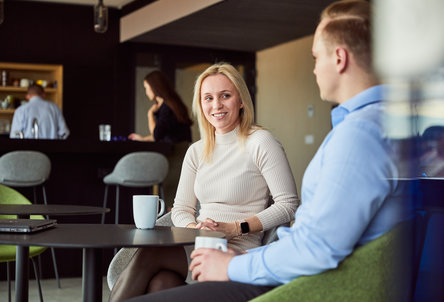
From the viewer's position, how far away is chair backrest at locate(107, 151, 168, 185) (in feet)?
16.5

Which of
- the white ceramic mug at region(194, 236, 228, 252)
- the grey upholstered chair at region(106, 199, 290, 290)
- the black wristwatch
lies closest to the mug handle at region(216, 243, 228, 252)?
the white ceramic mug at region(194, 236, 228, 252)

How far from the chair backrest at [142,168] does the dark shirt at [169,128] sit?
347mm

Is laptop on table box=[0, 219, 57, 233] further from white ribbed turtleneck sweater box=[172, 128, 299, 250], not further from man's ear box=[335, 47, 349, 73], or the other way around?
man's ear box=[335, 47, 349, 73]

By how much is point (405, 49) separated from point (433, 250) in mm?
371

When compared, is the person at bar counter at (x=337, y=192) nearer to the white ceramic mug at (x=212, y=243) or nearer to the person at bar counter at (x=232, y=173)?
the white ceramic mug at (x=212, y=243)

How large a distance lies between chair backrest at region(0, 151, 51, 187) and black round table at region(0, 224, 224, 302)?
283 centimetres

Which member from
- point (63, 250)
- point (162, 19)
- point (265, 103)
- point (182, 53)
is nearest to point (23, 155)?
point (63, 250)

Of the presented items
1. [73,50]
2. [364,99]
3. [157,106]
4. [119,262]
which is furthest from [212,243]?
[73,50]

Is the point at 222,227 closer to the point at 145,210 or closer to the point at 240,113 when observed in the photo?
the point at 145,210

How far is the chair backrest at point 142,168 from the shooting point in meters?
5.02

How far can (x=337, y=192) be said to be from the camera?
4.01 feet

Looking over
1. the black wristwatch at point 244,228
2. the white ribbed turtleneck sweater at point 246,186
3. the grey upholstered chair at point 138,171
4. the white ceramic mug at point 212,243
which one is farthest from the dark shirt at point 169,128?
the white ceramic mug at point 212,243

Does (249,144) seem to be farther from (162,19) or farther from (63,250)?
(162,19)

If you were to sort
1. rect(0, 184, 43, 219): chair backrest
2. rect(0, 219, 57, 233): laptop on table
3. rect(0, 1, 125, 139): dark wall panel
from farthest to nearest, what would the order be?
rect(0, 1, 125, 139): dark wall panel, rect(0, 184, 43, 219): chair backrest, rect(0, 219, 57, 233): laptop on table
